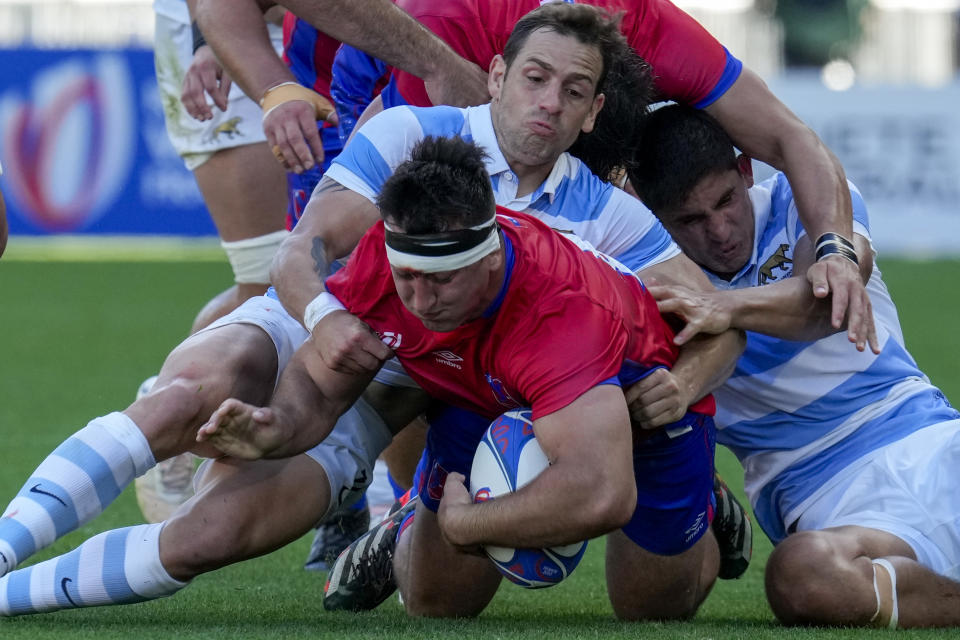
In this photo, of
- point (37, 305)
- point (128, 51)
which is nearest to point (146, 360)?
point (37, 305)

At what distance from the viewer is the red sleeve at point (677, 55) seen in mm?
4559

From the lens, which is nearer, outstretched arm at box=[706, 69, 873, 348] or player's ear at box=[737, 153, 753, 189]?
outstretched arm at box=[706, 69, 873, 348]

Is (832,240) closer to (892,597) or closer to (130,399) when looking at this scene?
(892,597)

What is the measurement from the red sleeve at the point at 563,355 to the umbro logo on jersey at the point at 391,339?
276mm

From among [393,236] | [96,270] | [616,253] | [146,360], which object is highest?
[393,236]

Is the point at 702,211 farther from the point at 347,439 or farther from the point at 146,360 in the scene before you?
the point at 146,360

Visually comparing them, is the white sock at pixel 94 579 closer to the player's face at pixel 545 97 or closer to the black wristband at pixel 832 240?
the player's face at pixel 545 97

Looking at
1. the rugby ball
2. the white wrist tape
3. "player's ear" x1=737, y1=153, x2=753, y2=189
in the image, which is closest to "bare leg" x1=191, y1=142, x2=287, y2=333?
"player's ear" x1=737, y1=153, x2=753, y2=189

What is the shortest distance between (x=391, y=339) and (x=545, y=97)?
788 mm

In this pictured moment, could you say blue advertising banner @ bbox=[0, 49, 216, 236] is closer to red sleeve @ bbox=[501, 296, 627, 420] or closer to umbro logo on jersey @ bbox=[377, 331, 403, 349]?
umbro logo on jersey @ bbox=[377, 331, 403, 349]

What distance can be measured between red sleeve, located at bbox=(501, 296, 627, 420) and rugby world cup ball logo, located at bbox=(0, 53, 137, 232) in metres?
15.1

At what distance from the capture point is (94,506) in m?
3.69

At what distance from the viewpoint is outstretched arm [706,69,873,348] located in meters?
4.01

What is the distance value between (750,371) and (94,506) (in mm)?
1837
